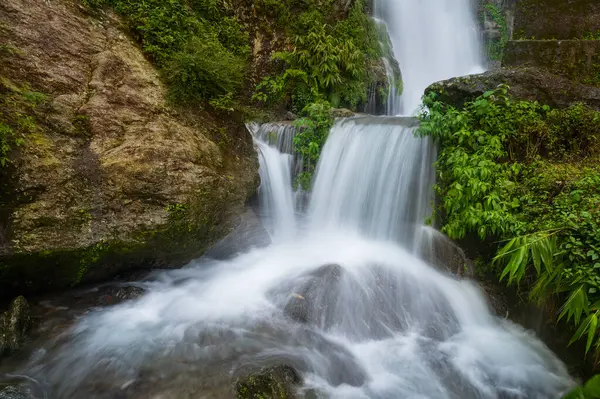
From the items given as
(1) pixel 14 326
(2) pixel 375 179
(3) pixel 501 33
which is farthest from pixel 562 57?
(3) pixel 501 33

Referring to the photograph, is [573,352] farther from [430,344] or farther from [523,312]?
[430,344]

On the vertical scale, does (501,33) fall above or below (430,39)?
above

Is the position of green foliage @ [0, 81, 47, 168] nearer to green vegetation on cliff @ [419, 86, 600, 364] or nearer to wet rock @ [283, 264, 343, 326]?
wet rock @ [283, 264, 343, 326]

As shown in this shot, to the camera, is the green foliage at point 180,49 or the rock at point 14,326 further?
the green foliage at point 180,49

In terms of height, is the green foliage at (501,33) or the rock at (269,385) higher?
the green foliage at (501,33)

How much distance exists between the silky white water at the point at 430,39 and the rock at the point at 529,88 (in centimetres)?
635

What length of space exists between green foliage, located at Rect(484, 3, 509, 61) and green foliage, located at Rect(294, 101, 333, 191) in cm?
1008

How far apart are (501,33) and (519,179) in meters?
12.0

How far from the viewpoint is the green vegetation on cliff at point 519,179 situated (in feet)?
11.5

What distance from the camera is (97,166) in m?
4.20

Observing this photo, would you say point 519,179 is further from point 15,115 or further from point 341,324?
point 15,115

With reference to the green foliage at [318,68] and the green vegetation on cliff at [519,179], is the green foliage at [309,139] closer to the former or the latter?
the green foliage at [318,68]

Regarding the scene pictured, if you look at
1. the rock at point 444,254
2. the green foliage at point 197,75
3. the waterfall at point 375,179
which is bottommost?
the rock at point 444,254

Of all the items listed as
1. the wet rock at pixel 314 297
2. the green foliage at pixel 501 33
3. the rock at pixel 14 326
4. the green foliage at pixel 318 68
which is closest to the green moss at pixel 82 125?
the rock at pixel 14 326
